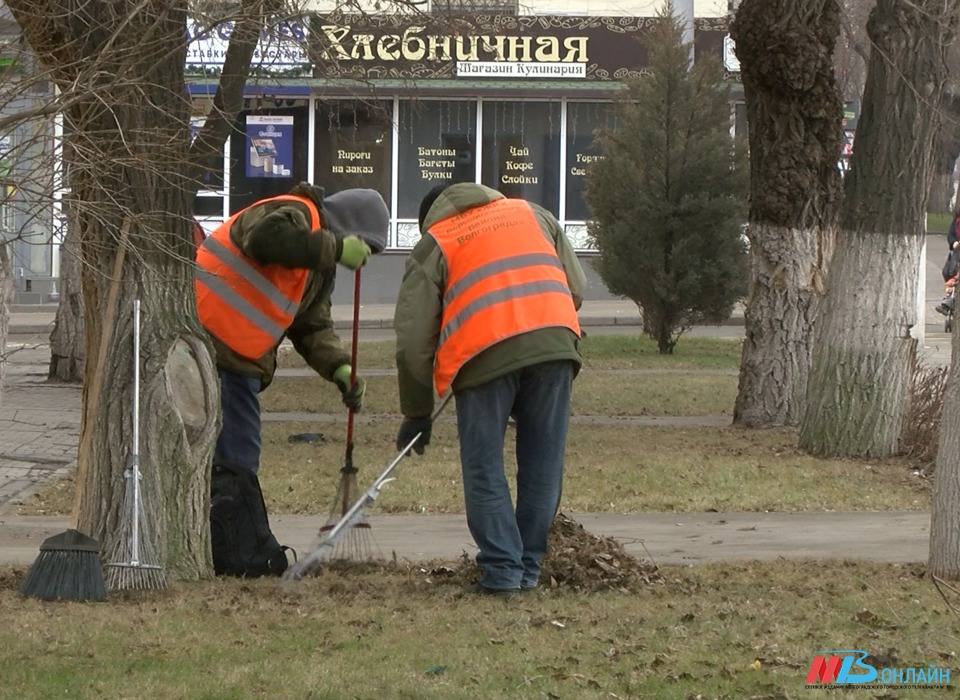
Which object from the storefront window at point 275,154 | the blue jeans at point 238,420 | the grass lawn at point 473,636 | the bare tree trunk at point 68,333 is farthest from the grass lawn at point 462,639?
the storefront window at point 275,154

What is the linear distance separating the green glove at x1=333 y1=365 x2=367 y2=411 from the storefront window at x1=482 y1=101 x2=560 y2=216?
2085 centimetres

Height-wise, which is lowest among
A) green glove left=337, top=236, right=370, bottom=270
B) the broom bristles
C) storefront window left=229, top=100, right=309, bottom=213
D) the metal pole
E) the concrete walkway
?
the concrete walkway

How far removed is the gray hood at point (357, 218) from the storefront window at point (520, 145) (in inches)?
835

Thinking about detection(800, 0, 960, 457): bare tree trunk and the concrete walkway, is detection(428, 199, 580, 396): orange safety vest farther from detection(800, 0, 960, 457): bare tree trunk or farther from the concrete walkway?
detection(800, 0, 960, 457): bare tree trunk

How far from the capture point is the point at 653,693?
15.1ft

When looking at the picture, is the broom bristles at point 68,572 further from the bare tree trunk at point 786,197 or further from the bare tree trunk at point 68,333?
the bare tree trunk at point 68,333

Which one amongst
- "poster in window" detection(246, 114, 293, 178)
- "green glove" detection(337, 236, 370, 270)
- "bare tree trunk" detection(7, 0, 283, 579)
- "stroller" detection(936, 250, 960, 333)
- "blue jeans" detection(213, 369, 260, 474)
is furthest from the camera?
"poster in window" detection(246, 114, 293, 178)

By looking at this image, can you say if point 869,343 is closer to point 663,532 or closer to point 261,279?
point 663,532

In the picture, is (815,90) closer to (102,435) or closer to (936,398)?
(936,398)

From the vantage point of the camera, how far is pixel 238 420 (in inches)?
273

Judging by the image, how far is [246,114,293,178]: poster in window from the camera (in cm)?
2766

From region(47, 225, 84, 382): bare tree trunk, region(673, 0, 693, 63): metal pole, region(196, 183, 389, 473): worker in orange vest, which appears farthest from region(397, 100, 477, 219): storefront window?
region(196, 183, 389, 473): worker in orange vest

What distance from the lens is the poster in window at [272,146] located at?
27.7 metres

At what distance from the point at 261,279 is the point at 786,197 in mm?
6231
